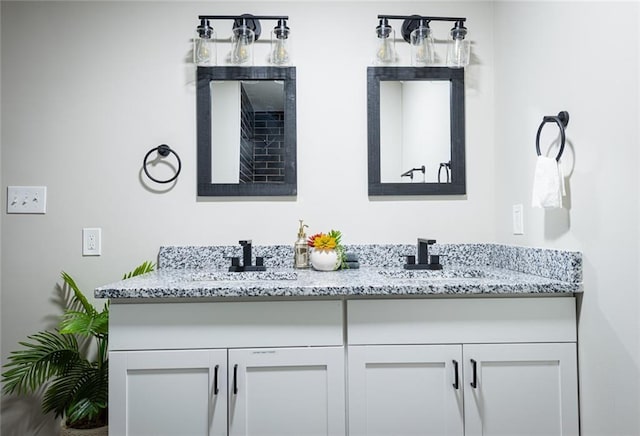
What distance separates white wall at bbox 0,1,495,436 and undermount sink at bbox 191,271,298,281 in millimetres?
233

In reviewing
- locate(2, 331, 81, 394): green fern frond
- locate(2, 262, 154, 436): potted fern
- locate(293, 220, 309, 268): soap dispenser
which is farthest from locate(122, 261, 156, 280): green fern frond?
locate(293, 220, 309, 268): soap dispenser

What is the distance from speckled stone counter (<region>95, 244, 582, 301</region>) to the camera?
1.28 metres

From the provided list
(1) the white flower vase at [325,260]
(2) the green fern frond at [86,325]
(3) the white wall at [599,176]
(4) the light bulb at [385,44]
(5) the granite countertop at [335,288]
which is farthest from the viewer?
(4) the light bulb at [385,44]

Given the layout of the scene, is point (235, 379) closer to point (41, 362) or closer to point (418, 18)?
point (41, 362)

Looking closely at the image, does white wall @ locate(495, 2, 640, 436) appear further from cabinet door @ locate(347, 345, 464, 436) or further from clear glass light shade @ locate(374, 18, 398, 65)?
clear glass light shade @ locate(374, 18, 398, 65)

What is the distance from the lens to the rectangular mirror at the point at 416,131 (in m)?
1.89

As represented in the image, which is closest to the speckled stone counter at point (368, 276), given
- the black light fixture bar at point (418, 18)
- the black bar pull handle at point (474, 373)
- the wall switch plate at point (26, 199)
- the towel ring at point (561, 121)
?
the black bar pull handle at point (474, 373)

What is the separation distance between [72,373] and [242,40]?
5.17 feet

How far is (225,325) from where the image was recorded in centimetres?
130

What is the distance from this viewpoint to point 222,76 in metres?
1.88

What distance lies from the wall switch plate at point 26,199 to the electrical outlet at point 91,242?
0.70ft

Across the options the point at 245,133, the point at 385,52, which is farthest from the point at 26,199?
the point at 385,52

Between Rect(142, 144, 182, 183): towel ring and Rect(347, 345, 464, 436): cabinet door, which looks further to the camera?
Rect(142, 144, 182, 183): towel ring

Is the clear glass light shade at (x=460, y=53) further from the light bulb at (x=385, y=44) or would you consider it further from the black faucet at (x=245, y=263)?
the black faucet at (x=245, y=263)
